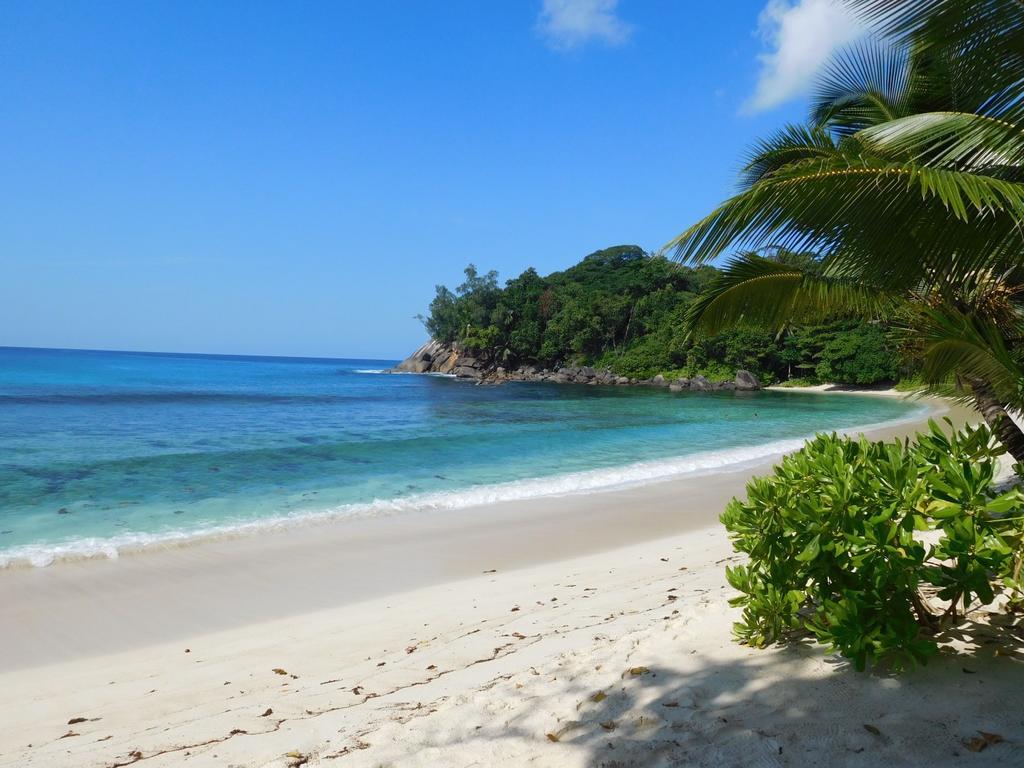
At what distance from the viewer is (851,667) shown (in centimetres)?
304

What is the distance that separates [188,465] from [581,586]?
481 inches

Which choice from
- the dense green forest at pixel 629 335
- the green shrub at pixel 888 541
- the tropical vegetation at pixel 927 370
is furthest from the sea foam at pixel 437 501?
the dense green forest at pixel 629 335

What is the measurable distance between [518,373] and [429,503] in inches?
2389

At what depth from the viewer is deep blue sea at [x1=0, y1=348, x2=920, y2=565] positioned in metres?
10.5

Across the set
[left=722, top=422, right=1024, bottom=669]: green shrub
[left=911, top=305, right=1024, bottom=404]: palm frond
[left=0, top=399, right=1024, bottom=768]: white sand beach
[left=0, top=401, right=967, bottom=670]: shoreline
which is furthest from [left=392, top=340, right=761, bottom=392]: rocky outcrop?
[left=722, top=422, right=1024, bottom=669]: green shrub

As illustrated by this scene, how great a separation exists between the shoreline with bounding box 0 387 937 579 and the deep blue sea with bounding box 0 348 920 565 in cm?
5

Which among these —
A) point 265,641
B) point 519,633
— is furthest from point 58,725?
point 519,633

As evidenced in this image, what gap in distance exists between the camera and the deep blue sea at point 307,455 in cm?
1054

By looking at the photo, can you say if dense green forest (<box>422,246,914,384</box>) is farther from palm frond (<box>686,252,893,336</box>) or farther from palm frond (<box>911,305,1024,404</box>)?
palm frond (<box>911,305,1024,404</box>)

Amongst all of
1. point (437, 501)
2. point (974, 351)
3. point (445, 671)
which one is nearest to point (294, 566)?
point (437, 501)

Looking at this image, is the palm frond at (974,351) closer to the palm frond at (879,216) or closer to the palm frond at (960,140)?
the palm frond at (879,216)

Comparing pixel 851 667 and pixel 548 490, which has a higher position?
pixel 851 667

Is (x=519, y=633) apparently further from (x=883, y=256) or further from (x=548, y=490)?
(x=548, y=490)

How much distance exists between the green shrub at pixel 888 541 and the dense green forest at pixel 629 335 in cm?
5025
